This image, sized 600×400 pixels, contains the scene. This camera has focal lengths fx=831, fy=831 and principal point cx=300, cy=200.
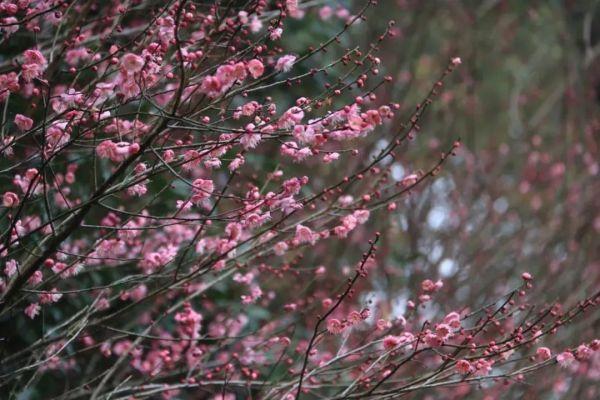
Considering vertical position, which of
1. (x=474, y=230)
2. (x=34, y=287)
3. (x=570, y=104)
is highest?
(x=570, y=104)

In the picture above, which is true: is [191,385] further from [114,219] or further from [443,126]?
[443,126]

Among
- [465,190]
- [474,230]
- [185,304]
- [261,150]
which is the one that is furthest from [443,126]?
[185,304]

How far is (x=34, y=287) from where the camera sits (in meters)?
3.07

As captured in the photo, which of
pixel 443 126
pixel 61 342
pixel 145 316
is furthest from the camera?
pixel 443 126

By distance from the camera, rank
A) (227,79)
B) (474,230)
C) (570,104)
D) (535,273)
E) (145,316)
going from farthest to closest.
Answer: (570,104) < (474,230) < (535,273) < (145,316) < (227,79)

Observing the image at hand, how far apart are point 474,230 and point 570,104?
1.48 meters

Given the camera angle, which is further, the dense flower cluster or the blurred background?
the blurred background

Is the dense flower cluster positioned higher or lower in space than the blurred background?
lower

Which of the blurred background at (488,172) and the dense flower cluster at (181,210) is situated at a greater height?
the blurred background at (488,172)

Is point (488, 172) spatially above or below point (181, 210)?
above

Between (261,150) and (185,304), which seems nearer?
(185,304)

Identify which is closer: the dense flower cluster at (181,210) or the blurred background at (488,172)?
the dense flower cluster at (181,210)

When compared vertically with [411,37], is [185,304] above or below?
below

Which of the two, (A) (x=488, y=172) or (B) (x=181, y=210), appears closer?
(B) (x=181, y=210)
